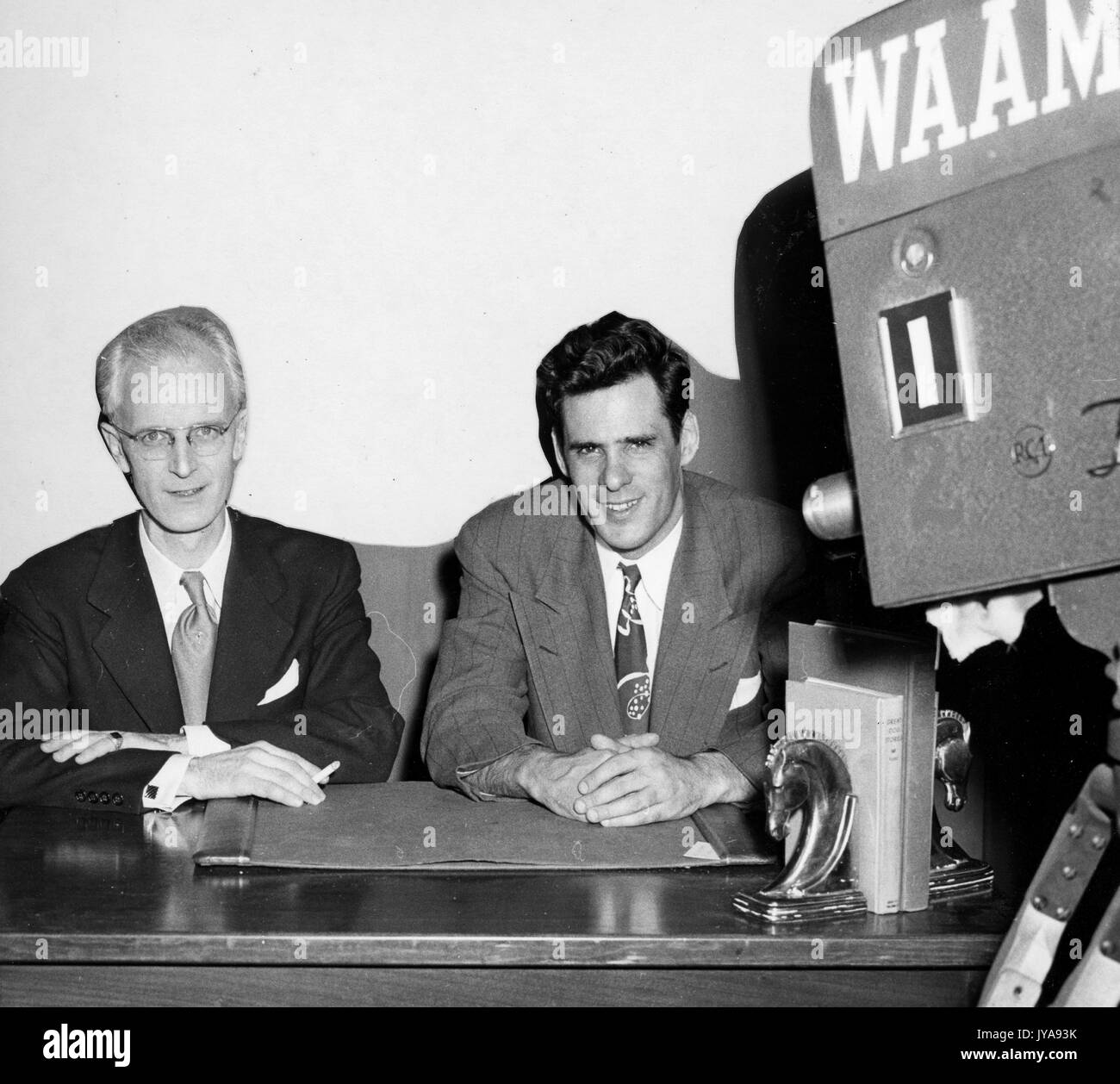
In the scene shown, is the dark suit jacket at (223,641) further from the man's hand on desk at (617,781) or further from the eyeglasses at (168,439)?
the man's hand on desk at (617,781)

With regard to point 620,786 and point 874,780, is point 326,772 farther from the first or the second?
point 874,780

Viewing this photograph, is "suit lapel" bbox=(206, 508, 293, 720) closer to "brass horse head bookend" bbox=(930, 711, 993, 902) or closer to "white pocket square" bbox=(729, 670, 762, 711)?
"white pocket square" bbox=(729, 670, 762, 711)

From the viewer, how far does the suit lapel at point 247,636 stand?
119 inches

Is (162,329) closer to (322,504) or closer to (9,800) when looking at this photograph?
(322,504)

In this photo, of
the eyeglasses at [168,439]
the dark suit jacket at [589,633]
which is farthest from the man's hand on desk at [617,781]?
the eyeglasses at [168,439]

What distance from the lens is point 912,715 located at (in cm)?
173

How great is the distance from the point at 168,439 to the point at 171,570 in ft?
0.95

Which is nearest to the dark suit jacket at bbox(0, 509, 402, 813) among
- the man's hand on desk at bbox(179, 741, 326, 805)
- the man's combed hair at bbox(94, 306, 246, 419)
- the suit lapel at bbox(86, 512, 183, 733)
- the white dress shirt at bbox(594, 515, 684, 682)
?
the suit lapel at bbox(86, 512, 183, 733)

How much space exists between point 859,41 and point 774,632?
1.60 meters

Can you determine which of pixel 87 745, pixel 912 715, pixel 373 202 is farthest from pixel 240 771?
pixel 373 202

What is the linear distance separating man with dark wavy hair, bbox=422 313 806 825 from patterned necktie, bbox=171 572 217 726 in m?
0.61

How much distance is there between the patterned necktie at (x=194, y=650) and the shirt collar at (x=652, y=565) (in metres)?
0.89
